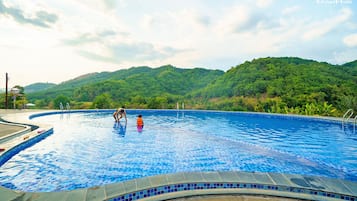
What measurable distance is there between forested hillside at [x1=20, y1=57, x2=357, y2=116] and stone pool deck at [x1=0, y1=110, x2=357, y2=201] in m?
11.1

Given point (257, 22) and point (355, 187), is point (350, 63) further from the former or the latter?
point (355, 187)

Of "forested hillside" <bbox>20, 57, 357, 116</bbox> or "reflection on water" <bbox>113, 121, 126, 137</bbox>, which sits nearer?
"reflection on water" <bbox>113, 121, 126, 137</bbox>

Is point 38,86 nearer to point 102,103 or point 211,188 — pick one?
point 102,103

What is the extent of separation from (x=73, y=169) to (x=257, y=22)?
1327 centimetres

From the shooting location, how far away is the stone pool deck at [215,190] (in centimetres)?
219

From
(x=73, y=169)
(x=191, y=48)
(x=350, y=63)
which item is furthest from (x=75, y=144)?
(x=350, y=63)

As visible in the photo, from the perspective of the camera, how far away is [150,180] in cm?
252

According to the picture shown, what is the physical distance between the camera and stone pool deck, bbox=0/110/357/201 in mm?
2191

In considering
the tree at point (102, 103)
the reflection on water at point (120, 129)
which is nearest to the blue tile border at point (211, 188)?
the reflection on water at point (120, 129)

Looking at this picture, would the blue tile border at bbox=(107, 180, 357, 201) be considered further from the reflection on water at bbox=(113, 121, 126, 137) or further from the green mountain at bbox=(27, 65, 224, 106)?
the green mountain at bbox=(27, 65, 224, 106)

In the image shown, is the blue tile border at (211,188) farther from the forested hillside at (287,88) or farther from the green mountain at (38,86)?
the green mountain at (38,86)

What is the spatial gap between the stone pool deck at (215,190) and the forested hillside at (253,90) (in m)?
11.1

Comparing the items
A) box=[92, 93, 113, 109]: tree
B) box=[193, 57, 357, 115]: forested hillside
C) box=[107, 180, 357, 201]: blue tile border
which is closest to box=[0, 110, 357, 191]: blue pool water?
box=[107, 180, 357, 201]: blue tile border

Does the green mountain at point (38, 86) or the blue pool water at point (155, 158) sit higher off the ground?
the green mountain at point (38, 86)
